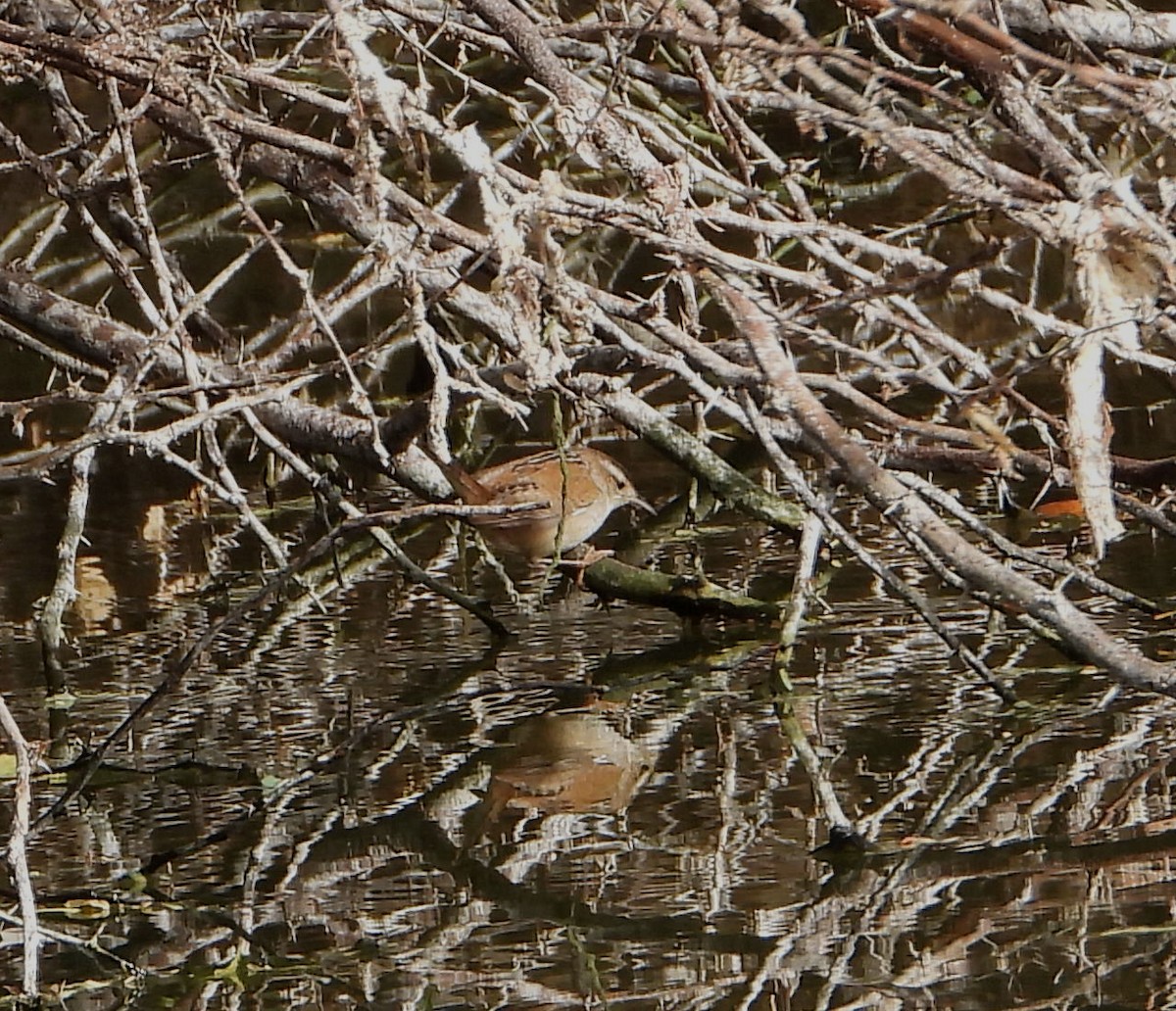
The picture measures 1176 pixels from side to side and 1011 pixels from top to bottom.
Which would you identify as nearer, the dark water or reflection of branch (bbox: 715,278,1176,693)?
reflection of branch (bbox: 715,278,1176,693)

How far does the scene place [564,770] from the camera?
376 centimetres

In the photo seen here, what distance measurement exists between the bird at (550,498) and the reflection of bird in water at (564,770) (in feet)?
3.11

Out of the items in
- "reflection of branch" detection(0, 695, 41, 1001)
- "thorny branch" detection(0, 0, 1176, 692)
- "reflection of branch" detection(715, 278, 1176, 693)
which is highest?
"thorny branch" detection(0, 0, 1176, 692)

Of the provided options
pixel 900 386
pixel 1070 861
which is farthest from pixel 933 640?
pixel 900 386

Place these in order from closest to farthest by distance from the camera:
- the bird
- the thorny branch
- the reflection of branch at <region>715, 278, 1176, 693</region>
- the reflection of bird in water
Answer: the reflection of branch at <region>715, 278, 1176, 693</region> → the thorny branch → the reflection of bird in water → the bird

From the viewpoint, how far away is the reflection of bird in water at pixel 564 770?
354cm

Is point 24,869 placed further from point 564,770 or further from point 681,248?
point 564,770

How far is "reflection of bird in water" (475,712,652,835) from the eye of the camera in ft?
11.6

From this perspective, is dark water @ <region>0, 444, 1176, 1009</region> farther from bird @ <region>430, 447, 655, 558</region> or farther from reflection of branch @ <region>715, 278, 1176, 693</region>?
reflection of branch @ <region>715, 278, 1176, 693</region>

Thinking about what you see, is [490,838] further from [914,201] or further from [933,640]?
[914,201]

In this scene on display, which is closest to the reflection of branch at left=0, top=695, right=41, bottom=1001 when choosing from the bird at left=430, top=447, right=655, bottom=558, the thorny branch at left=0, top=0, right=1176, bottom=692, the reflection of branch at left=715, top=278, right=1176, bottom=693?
the thorny branch at left=0, top=0, right=1176, bottom=692

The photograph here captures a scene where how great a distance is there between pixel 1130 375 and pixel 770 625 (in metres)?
3.13

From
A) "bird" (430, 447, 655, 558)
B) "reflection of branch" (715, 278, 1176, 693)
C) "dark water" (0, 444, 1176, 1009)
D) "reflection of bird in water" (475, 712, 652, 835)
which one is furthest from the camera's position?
"bird" (430, 447, 655, 558)

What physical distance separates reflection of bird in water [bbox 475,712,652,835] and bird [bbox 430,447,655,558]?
0.95 m
